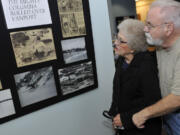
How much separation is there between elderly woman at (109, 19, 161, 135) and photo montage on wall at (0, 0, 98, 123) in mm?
293

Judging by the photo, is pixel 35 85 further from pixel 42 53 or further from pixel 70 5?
pixel 70 5

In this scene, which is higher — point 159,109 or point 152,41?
point 152,41

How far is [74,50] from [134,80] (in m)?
0.48

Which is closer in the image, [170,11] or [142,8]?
[170,11]

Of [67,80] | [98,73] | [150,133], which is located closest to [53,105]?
[67,80]

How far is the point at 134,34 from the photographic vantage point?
1.19 metres

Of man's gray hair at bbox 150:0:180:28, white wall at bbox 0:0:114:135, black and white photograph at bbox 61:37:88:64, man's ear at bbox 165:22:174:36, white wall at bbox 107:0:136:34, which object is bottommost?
white wall at bbox 0:0:114:135

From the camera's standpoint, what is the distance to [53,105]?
1301 millimetres

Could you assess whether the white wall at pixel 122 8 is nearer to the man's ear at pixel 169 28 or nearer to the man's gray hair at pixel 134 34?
the man's gray hair at pixel 134 34

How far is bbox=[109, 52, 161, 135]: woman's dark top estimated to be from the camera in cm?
115

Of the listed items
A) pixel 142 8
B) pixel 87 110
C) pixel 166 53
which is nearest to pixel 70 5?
pixel 166 53

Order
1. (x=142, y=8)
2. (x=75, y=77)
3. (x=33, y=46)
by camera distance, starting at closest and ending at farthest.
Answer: (x=33, y=46) → (x=75, y=77) → (x=142, y=8)

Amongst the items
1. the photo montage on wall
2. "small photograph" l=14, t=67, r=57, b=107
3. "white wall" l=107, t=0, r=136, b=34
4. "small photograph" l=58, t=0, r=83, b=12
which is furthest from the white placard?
"white wall" l=107, t=0, r=136, b=34

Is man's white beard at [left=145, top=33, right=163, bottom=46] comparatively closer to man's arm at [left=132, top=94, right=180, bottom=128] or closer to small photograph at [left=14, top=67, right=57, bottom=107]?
man's arm at [left=132, top=94, right=180, bottom=128]
